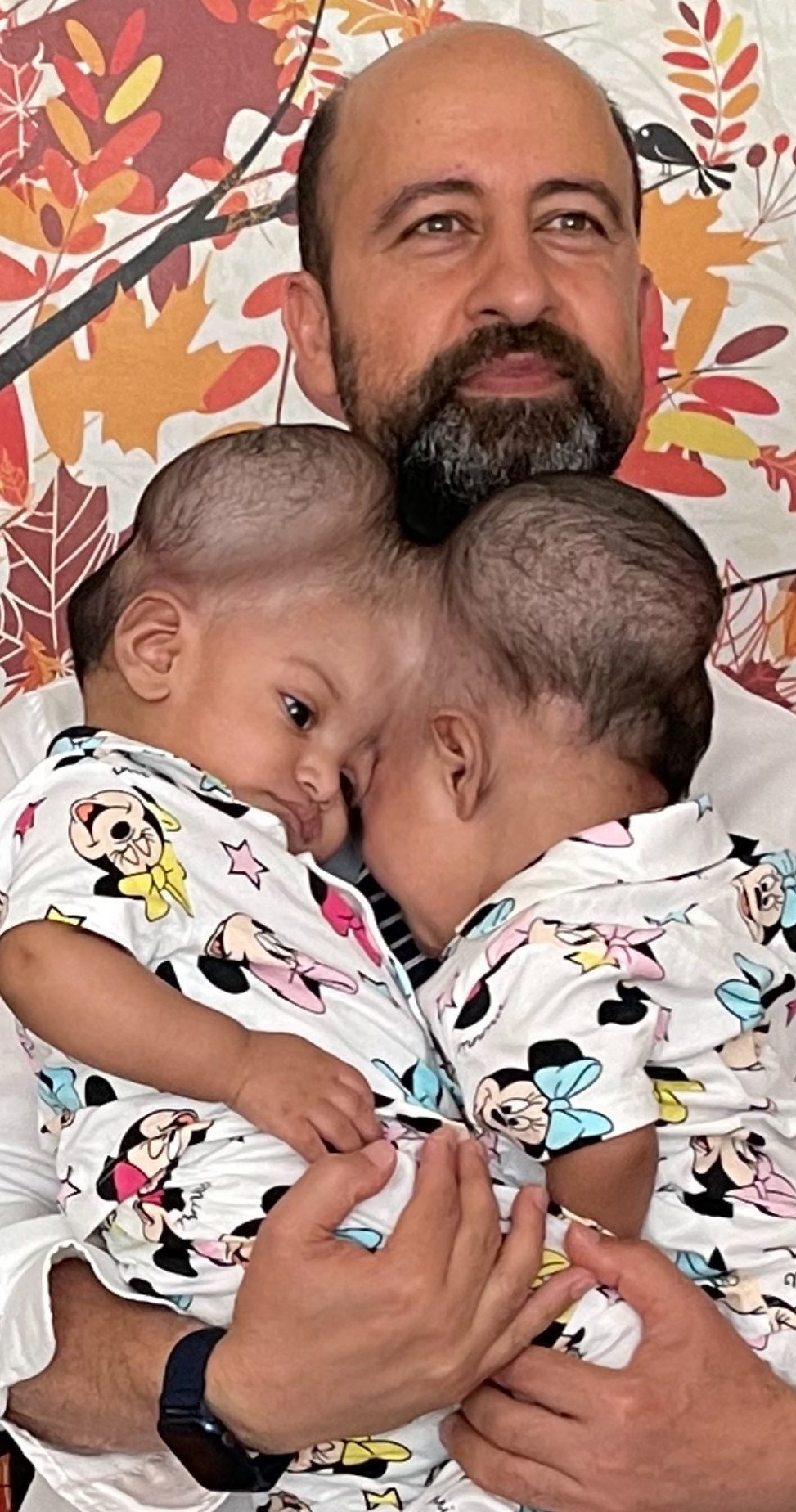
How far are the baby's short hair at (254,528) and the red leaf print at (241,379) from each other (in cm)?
101

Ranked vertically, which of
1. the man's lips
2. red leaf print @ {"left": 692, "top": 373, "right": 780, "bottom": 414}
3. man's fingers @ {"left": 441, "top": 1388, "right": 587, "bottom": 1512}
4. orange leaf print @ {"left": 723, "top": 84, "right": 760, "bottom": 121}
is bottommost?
man's fingers @ {"left": 441, "top": 1388, "right": 587, "bottom": 1512}

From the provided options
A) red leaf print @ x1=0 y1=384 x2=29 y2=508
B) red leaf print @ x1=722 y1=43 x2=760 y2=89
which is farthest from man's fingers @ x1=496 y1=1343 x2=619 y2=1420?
red leaf print @ x1=722 y1=43 x2=760 y2=89

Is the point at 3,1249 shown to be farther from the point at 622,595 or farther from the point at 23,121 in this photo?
the point at 23,121

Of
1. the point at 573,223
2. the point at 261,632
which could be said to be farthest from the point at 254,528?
the point at 573,223

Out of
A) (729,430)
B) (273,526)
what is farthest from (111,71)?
(273,526)

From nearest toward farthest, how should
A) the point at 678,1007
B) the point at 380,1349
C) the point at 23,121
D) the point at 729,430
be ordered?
the point at 380,1349 → the point at 678,1007 → the point at 23,121 → the point at 729,430

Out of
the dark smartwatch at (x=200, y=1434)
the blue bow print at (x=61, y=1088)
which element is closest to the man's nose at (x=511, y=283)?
the blue bow print at (x=61, y=1088)

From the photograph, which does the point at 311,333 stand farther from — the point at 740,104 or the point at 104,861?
the point at 104,861

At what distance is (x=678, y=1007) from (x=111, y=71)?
65.8 inches

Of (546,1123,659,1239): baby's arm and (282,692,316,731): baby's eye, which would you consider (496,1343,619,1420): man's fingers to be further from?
(282,692,316,731): baby's eye

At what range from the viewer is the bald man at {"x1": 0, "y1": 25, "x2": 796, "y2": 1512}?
1.29m

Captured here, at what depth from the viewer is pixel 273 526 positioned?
1536 millimetres

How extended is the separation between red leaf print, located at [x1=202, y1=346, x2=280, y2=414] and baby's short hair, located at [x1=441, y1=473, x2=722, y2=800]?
45.1 inches

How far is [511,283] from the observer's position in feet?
6.45
